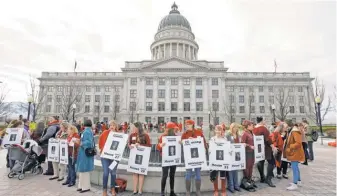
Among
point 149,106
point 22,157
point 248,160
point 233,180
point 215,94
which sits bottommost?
point 233,180

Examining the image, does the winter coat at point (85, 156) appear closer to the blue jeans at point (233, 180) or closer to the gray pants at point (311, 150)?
the blue jeans at point (233, 180)

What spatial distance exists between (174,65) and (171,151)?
54226 millimetres

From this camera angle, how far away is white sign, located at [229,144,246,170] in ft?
20.6

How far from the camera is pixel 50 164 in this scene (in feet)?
29.0

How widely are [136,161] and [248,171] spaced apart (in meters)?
4.01

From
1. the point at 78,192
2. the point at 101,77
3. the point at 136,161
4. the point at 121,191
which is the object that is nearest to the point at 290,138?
the point at 136,161

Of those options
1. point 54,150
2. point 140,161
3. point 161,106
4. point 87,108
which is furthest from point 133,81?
point 140,161

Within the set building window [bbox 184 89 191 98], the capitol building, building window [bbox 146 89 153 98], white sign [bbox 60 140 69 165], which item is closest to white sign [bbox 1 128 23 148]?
white sign [bbox 60 140 69 165]

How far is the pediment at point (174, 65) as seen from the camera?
58.2 metres

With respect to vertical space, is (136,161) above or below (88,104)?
below

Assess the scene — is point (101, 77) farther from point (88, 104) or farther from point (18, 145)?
point (18, 145)

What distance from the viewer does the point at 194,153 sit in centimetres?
586

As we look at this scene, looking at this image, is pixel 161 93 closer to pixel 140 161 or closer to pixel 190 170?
pixel 140 161

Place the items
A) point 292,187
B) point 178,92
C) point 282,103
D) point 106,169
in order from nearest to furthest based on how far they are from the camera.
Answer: point 106,169 → point 292,187 → point 282,103 → point 178,92
